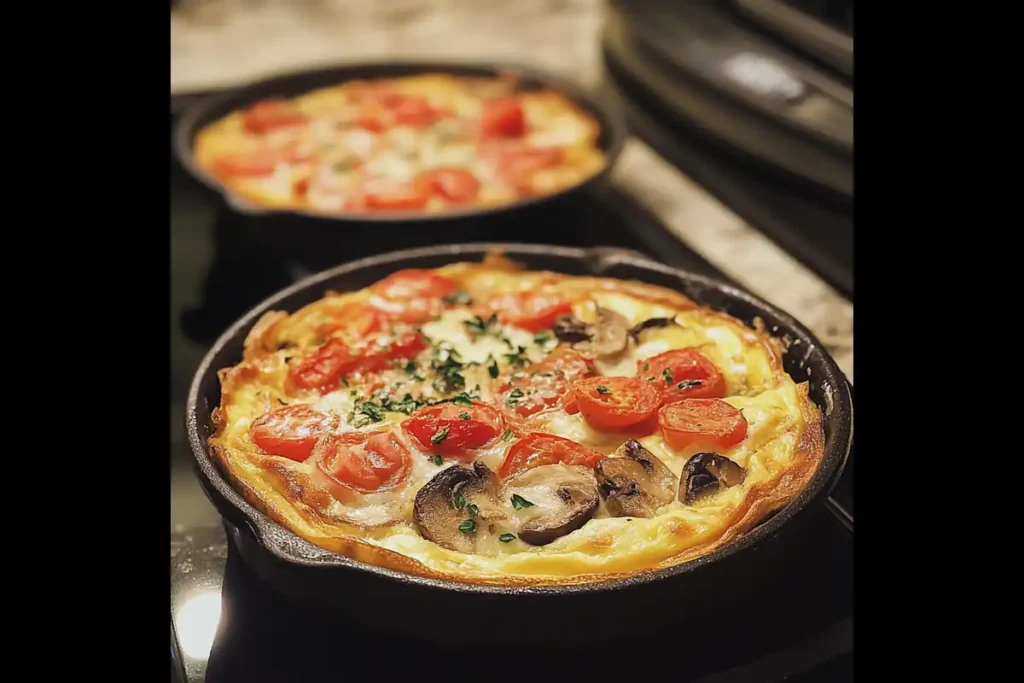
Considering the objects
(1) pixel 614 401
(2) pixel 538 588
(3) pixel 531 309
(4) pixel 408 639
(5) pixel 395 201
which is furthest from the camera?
(5) pixel 395 201

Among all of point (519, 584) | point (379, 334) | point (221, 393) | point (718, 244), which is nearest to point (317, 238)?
point (379, 334)

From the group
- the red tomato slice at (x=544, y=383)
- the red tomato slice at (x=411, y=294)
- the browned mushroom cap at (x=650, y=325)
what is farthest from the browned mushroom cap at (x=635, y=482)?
the red tomato slice at (x=411, y=294)

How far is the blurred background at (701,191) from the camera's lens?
3.06 meters

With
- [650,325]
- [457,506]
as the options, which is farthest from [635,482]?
[650,325]

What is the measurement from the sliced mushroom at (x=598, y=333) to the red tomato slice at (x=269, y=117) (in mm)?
2085

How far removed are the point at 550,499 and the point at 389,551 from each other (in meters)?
0.33

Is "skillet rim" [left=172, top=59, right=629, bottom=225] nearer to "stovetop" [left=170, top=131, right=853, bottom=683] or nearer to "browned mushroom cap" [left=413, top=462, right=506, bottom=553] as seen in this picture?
"stovetop" [left=170, top=131, right=853, bottom=683]

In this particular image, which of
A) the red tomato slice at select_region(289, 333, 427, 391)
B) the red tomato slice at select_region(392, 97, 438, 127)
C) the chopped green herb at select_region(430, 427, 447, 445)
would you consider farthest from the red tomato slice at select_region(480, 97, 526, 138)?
the chopped green herb at select_region(430, 427, 447, 445)

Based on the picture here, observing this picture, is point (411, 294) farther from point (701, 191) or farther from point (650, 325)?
point (701, 191)

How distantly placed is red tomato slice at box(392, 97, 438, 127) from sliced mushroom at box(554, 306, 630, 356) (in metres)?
1.88

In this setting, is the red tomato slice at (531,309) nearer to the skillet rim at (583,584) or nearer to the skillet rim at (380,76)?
the skillet rim at (583,584)

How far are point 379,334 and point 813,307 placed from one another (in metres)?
1.36

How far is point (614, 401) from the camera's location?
217cm

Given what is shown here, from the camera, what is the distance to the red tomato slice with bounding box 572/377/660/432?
2.14 metres
